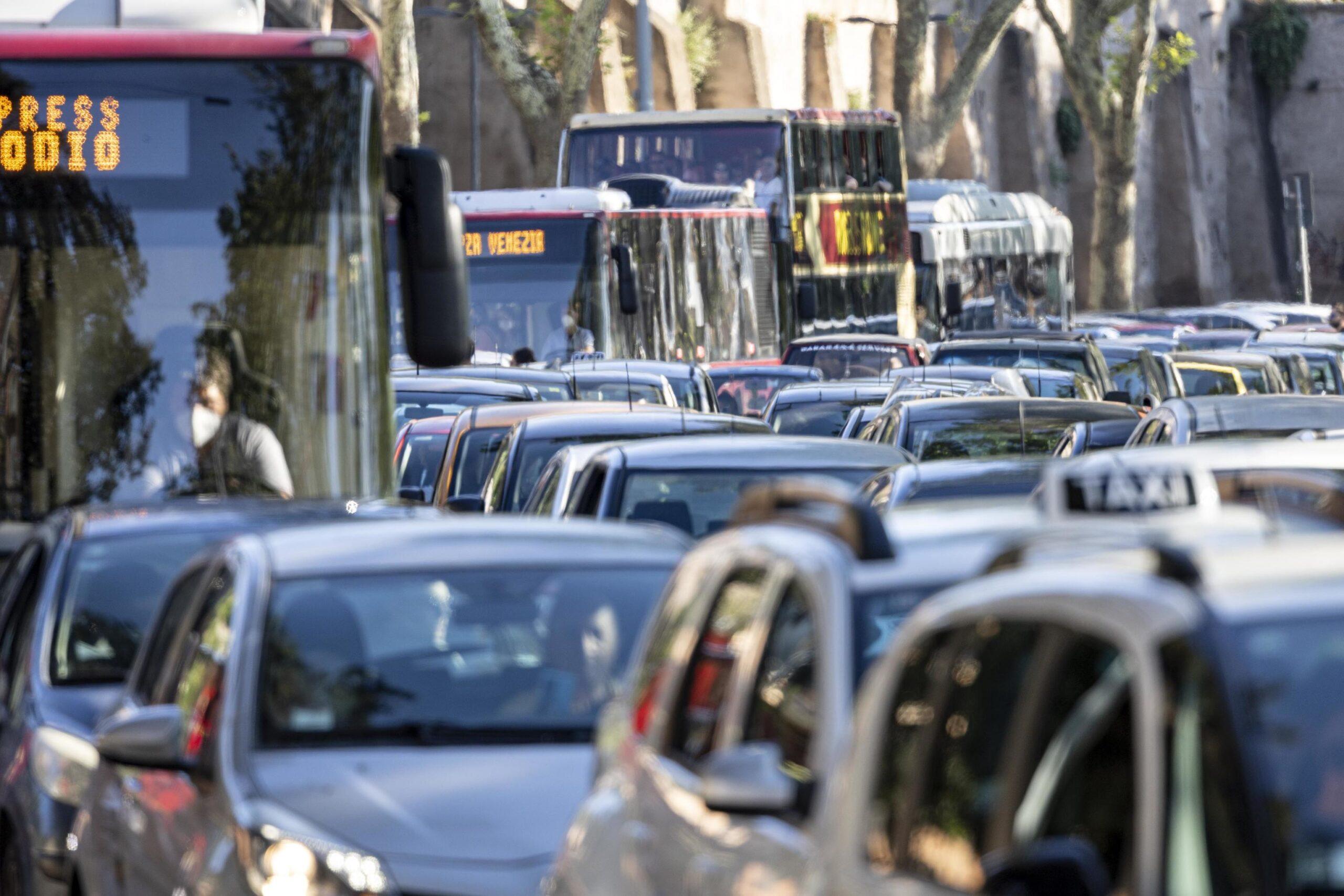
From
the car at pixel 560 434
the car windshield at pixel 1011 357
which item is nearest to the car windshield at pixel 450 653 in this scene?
the car at pixel 560 434

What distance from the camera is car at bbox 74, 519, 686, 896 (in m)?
5.34

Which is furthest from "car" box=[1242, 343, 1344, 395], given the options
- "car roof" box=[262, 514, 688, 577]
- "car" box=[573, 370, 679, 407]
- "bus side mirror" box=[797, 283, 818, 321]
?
"car roof" box=[262, 514, 688, 577]

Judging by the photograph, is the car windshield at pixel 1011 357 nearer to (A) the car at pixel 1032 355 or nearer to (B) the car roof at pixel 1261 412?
(A) the car at pixel 1032 355

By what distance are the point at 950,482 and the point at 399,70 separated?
2694 centimetres

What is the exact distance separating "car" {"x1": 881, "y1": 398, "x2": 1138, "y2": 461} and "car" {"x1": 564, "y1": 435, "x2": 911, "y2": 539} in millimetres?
3371

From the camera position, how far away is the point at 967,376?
2169cm

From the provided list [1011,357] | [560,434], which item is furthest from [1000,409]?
[1011,357]

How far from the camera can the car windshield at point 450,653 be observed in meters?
6.00

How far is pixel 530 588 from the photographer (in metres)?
6.44

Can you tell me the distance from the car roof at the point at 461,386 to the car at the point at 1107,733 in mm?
14876

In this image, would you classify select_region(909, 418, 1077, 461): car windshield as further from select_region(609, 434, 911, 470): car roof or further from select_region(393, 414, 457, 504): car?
select_region(609, 434, 911, 470): car roof

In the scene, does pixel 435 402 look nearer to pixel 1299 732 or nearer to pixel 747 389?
pixel 747 389

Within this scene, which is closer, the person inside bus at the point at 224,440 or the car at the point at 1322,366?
the person inside bus at the point at 224,440

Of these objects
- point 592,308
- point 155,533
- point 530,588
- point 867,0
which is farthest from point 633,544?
point 867,0
